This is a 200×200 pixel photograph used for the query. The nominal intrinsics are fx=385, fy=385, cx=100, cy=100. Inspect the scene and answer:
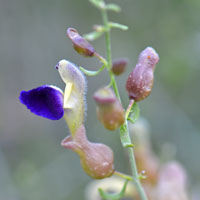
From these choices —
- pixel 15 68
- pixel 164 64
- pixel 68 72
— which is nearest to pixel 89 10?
pixel 15 68

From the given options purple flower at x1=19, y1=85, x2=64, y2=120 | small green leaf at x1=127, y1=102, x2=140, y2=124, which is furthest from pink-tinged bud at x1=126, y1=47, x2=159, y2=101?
purple flower at x1=19, y1=85, x2=64, y2=120

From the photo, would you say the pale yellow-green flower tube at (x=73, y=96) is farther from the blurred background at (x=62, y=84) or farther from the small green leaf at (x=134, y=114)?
the blurred background at (x=62, y=84)

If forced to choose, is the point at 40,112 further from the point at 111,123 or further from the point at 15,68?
the point at 15,68

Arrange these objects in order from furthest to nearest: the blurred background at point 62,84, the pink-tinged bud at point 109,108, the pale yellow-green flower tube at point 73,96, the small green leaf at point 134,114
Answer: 1. the blurred background at point 62,84
2. the pale yellow-green flower tube at point 73,96
3. the small green leaf at point 134,114
4. the pink-tinged bud at point 109,108

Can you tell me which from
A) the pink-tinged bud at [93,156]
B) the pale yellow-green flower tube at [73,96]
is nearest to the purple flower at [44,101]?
the pale yellow-green flower tube at [73,96]

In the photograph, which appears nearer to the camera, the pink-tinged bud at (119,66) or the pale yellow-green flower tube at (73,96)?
the pink-tinged bud at (119,66)

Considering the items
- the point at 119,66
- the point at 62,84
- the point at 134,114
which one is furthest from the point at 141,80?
the point at 62,84

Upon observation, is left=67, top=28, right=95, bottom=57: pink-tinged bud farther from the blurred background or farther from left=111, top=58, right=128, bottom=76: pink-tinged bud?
the blurred background
